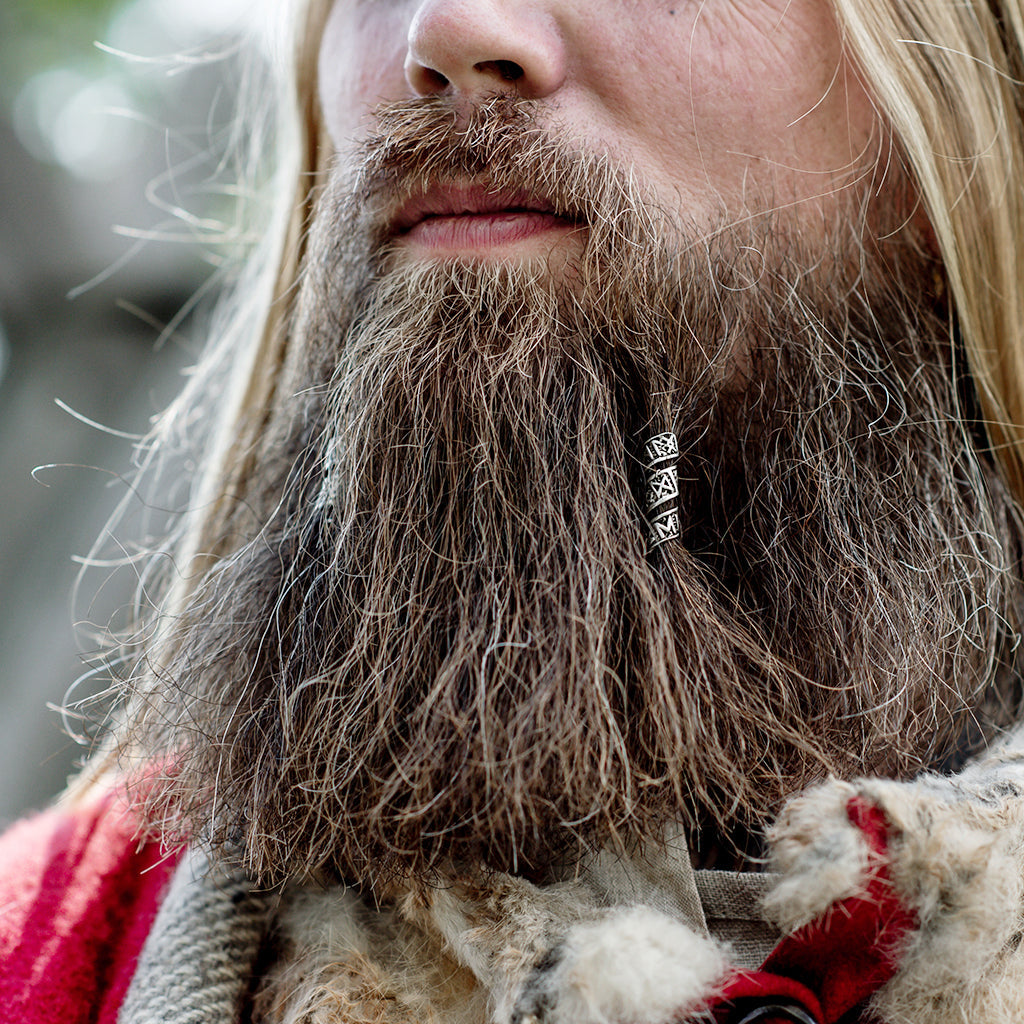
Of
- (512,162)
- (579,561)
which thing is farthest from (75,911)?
(512,162)

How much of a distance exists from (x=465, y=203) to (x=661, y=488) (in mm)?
347

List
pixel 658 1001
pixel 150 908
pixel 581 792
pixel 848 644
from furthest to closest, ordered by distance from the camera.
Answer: pixel 150 908 < pixel 848 644 < pixel 581 792 < pixel 658 1001

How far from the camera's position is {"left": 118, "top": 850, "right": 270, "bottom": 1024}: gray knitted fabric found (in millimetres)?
802

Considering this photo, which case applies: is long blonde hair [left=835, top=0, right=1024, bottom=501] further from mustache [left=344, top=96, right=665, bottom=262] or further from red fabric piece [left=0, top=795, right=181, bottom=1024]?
red fabric piece [left=0, top=795, right=181, bottom=1024]

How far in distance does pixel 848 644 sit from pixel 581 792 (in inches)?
12.4

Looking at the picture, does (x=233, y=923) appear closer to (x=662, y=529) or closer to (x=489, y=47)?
(x=662, y=529)

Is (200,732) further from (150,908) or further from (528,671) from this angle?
(528,671)

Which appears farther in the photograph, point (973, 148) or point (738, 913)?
point (973, 148)

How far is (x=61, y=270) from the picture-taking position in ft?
9.37

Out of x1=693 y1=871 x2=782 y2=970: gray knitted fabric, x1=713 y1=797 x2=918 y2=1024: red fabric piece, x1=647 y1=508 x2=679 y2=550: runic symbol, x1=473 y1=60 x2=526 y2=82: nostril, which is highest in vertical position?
x1=473 y1=60 x2=526 y2=82: nostril

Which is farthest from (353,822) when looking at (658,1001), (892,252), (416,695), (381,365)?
(892,252)

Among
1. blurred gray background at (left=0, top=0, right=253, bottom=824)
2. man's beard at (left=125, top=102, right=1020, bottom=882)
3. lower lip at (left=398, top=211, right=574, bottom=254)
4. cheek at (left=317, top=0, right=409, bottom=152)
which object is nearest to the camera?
man's beard at (left=125, top=102, right=1020, bottom=882)

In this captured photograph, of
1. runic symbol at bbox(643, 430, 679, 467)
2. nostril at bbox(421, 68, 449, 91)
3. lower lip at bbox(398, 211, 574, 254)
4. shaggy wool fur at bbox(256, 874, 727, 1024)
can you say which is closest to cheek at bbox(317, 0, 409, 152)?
nostril at bbox(421, 68, 449, 91)

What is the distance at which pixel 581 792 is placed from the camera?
729 mm
